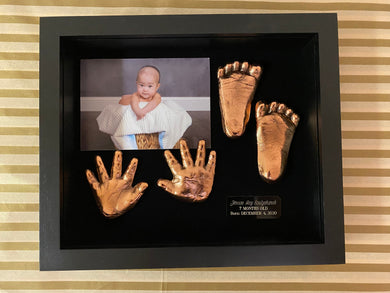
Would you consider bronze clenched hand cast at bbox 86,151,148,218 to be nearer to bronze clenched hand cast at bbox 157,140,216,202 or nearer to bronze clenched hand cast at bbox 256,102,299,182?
bronze clenched hand cast at bbox 157,140,216,202

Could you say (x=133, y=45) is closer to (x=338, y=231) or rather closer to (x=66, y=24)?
(x=66, y=24)

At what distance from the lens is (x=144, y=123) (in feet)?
2.17

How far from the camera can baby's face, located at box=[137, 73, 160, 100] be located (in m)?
0.66

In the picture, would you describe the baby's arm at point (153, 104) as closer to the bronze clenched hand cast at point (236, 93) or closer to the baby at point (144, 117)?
the baby at point (144, 117)

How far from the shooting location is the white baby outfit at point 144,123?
2.16 feet

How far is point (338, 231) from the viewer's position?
568 mm

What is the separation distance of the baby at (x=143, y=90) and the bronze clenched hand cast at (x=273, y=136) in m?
0.22

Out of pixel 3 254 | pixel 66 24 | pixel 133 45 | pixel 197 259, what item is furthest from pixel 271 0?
pixel 3 254

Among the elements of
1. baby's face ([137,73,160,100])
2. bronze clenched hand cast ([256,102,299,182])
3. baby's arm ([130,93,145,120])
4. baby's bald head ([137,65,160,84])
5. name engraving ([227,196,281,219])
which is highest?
baby's bald head ([137,65,160,84])

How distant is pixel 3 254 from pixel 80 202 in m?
0.19

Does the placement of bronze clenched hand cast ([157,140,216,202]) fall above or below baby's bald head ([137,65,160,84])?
below

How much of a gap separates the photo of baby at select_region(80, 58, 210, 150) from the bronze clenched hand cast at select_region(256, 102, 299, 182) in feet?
0.36

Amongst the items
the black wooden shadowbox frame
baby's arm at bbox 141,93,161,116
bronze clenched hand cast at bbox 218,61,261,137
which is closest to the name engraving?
the black wooden shadowbox frame

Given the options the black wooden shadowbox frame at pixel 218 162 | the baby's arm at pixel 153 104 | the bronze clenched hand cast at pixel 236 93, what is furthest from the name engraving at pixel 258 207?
the baby's arm at pixel 153 104
